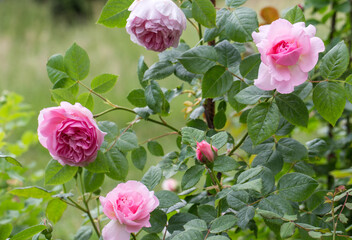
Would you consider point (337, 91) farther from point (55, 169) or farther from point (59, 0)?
point (59, 0)

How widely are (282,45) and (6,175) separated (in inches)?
23.6

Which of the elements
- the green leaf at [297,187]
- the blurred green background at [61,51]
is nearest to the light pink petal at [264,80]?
the green leaf at [297,187]

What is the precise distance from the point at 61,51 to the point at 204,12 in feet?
10.2

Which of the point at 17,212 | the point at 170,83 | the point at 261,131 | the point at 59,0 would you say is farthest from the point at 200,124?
the point at 59,0

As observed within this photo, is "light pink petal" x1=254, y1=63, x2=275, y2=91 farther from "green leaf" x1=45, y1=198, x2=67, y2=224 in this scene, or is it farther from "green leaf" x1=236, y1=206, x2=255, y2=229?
"green leaf" x1=45, y1=198, x2=67, y2=224

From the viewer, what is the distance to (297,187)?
0.50m

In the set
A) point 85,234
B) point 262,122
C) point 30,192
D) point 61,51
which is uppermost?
point 262,122

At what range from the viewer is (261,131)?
491mm

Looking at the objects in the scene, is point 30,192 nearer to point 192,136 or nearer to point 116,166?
point 116,166

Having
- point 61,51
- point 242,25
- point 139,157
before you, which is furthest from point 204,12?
point 61,51

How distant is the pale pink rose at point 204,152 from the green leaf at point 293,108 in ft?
0.31

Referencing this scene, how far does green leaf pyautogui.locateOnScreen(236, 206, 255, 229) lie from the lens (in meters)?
0.48

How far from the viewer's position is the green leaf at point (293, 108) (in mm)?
502

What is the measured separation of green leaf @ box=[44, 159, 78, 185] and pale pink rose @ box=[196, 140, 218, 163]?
0.17 metres
